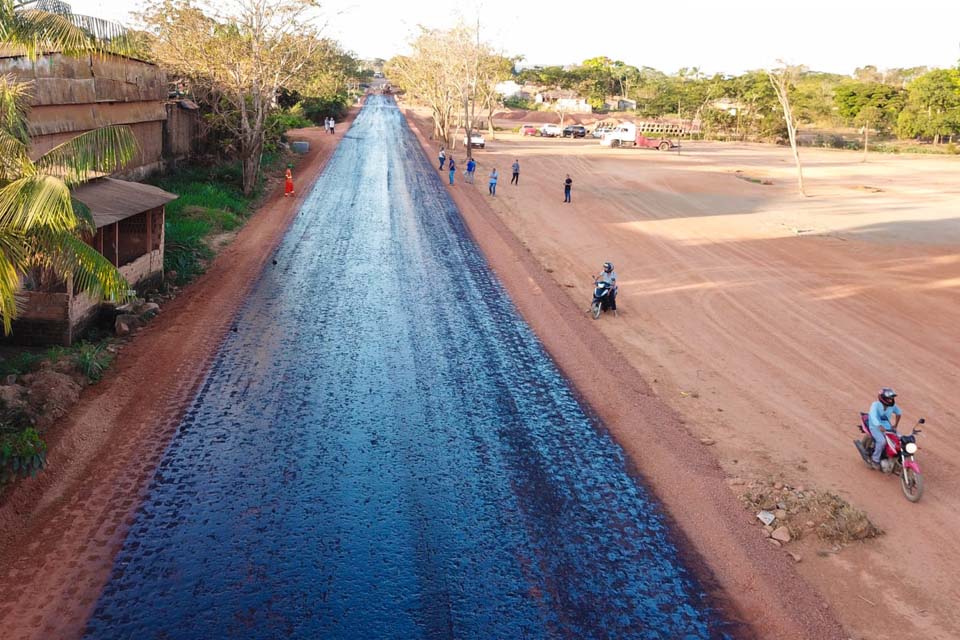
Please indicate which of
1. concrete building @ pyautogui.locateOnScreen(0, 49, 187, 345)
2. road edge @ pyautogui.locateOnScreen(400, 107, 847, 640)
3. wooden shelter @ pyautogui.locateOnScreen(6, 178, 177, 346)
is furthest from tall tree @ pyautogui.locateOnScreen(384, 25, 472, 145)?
road edge @ pyautogui.locateOnScreen(400, 107, 847, 640)

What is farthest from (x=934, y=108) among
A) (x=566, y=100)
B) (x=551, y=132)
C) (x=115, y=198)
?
(x=115, y=198)

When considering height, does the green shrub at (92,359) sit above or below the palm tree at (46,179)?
below

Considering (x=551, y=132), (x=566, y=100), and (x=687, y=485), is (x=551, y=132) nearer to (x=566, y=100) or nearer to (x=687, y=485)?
(x=566, y=100)

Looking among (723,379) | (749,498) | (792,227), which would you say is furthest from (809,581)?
(792,227)

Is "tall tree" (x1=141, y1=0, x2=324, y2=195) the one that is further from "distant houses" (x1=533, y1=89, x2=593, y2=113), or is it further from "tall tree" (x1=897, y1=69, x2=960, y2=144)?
"distant houses" (x1=533, y1=89, x2=593, y2=113)

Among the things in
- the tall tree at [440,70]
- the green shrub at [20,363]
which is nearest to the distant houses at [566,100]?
the tall tree at [440,70]

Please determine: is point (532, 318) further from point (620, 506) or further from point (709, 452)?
point (620, 506)

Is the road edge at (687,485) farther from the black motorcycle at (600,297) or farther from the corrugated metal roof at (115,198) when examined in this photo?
the corrugated metal roof at (115,198)
